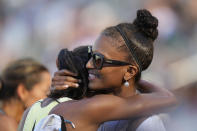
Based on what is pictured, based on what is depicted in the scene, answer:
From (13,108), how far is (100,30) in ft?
14.2

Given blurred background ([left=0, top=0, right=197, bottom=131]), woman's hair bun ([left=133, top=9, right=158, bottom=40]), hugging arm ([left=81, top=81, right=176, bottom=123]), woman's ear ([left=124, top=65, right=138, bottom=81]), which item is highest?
→ woman's hair bun ([left=133, top=9, right=158, bottom=40])

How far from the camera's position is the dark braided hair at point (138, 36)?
2.40m

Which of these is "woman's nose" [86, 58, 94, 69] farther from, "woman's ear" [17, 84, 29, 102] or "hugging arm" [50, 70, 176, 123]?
"woman's ear" [17, 84, 29, 102]

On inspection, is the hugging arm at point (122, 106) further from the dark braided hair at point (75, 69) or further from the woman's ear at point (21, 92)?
the woman's ear at point (21, 92)

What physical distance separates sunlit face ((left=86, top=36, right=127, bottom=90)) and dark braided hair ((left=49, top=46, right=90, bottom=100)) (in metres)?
0.10

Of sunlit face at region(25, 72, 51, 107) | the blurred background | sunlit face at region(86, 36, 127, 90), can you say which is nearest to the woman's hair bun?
sunlit face at region(86, 36, 127, 90)

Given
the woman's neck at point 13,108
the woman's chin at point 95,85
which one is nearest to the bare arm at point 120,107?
the woman's chin at point 95,85

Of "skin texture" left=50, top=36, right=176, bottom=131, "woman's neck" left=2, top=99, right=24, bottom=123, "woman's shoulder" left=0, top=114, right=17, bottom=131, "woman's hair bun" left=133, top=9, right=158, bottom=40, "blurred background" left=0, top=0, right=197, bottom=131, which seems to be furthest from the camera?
"blurred background" left=0, top=0, right=197, bottom=131

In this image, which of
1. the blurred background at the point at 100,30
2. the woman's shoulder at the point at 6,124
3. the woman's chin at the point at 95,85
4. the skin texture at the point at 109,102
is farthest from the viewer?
the blurred background at the point at 100,30

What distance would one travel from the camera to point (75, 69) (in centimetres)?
251

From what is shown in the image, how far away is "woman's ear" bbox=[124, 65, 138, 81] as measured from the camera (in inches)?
95.0

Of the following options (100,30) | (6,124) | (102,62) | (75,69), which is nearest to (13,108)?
(6,124)

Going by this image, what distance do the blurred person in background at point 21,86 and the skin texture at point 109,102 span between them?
1596 mm

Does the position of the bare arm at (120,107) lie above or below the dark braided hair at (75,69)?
below
